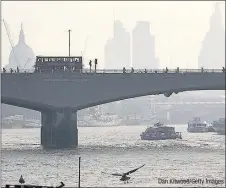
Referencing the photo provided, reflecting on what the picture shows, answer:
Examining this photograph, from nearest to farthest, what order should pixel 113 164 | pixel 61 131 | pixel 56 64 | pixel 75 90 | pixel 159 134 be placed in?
1. pixel 113 164
2. pixel 61 131
3. pixel 75 90
4. pixel 56 64
5. pixel 159 134

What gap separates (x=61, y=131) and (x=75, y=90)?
7135 mm

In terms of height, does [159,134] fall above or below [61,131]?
below

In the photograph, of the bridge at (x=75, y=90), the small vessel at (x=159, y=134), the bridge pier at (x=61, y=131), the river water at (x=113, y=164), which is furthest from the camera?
the small vessel at (x=159, y=134)

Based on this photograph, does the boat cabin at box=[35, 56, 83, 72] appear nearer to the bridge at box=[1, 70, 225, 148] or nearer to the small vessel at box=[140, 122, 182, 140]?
the bridge at box=[1, 70, 225, 148]

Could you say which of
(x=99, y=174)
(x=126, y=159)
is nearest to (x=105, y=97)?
(x=126, y=159)

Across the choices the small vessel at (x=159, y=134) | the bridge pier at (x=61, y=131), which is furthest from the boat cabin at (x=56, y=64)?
the small vessel at (x=159, y=134)

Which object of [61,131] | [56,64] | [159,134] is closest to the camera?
[61,131]

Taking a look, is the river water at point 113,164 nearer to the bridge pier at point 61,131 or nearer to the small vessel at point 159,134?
the bridge pier at point 61,131

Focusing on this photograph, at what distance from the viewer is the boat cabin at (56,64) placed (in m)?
150

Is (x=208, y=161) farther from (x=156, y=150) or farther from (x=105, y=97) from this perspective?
(x=105, y=97)

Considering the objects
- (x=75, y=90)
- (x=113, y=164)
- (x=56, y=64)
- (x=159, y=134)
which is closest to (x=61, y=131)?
(x=75, y=90)

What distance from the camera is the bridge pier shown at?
14488 centimetres

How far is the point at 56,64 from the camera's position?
151 m

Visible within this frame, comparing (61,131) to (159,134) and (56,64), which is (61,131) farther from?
(159,134)
